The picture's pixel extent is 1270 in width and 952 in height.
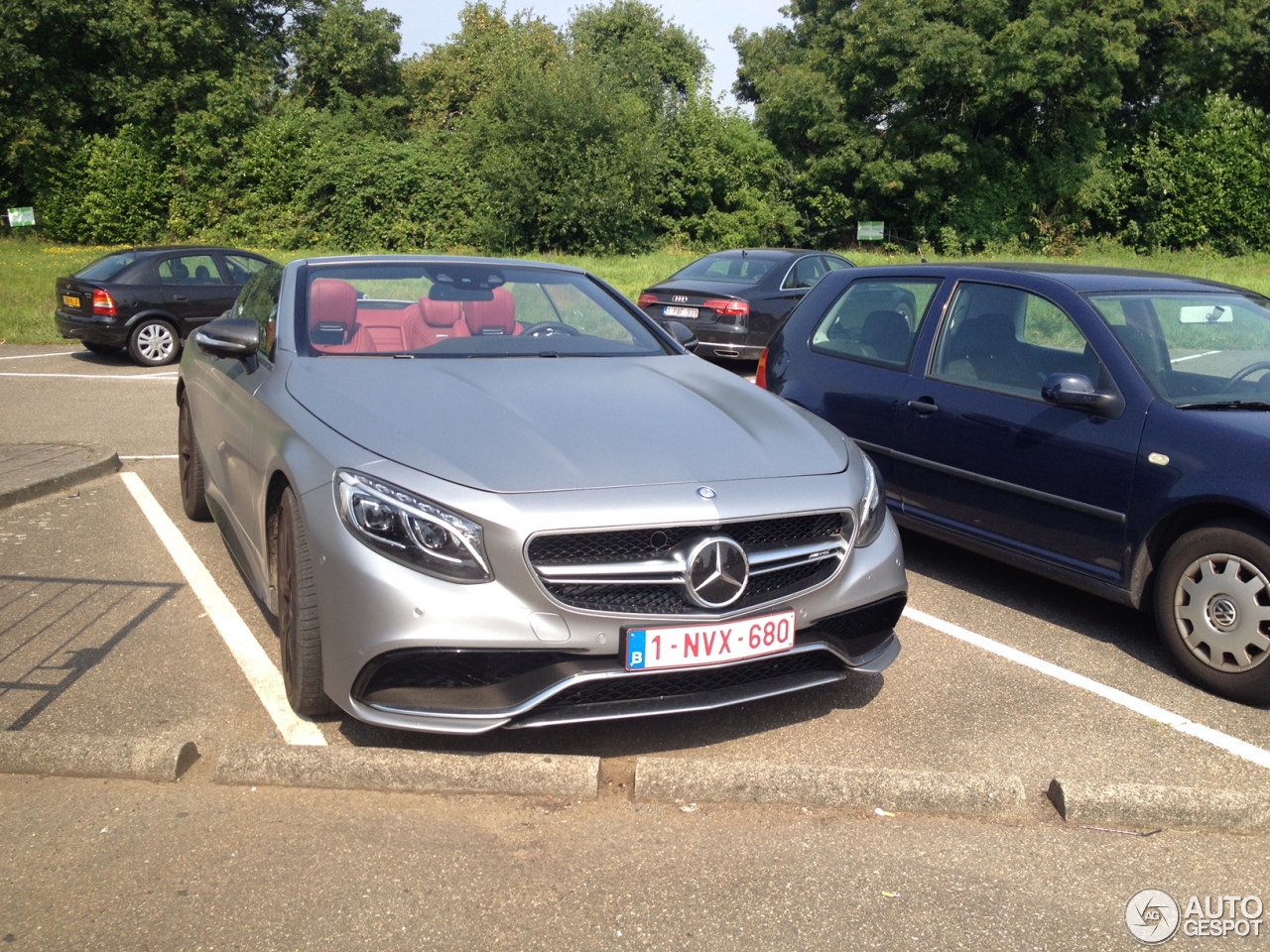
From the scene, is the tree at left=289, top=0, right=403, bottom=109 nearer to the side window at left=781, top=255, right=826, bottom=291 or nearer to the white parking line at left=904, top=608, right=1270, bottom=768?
the side window at left=781, top=255, right=826, bottom=291

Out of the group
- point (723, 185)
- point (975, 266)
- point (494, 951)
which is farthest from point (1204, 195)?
point (494, 951)

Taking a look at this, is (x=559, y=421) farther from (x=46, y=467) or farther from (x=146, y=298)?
(x=146, y=298)

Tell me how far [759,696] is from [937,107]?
36.4 m

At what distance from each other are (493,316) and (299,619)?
1.94 metres

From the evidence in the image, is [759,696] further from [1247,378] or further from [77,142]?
[77,142]

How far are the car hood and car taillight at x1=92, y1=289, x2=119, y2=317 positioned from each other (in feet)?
39.1

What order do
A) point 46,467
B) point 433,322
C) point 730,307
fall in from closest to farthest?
point 433,322, point 46,467, point 730,307

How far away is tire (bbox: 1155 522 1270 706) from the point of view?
4398 millimetres

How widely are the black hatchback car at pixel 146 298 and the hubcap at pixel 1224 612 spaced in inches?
532

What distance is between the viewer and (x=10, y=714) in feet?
13.4

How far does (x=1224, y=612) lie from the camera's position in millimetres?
4531

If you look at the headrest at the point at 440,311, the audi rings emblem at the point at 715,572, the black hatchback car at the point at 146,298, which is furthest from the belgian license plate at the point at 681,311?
the audi rings emblem at the point at 715,572

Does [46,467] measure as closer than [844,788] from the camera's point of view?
No

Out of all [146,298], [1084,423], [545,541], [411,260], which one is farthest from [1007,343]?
[146,298]
